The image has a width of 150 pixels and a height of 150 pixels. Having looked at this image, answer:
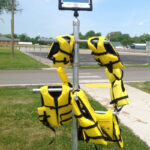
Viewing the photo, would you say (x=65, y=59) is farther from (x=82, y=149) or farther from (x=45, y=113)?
(x=82, y=149)

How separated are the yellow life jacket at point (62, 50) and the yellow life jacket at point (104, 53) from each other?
0.20 metres

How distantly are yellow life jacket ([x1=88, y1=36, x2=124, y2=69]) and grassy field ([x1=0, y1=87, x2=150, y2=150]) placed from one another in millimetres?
1928

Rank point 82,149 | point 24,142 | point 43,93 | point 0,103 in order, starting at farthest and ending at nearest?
point 0,103
point 24,142
point 82,149
point 43,93

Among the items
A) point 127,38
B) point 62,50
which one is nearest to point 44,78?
point 62,50

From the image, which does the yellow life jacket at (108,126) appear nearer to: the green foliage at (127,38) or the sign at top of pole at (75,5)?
the sign at top of pole at (75,5)

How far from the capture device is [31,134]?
3.84m

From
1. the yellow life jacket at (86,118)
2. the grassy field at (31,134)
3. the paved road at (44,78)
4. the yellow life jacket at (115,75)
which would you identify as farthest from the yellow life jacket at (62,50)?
the paved road at (44,78)

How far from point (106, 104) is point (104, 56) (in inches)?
163

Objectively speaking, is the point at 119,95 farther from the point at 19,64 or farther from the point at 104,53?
the point at 19,64

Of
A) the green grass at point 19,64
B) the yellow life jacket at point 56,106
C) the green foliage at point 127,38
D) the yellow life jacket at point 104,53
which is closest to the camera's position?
the yellow life jacket at point 104,53

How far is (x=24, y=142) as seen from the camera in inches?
139

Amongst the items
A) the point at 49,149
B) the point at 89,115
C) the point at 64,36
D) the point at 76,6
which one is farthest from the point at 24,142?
the point at 76,6

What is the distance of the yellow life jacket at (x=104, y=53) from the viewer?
5.83ft

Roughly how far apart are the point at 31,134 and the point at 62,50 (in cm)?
249
